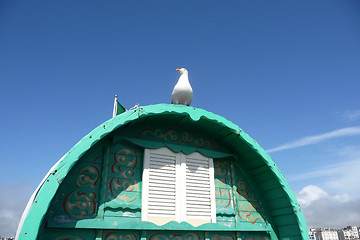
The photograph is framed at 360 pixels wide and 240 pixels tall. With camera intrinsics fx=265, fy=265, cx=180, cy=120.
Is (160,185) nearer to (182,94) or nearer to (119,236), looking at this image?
(119,236)

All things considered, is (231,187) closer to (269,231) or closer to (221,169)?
(221,169)

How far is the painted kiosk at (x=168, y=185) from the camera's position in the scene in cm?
386

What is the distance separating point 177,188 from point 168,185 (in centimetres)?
17

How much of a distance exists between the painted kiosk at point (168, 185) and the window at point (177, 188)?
0.02 meters

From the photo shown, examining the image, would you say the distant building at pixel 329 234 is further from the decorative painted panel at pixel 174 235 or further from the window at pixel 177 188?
the decorative painted panel at pixel 174 235

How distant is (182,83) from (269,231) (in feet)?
10.9

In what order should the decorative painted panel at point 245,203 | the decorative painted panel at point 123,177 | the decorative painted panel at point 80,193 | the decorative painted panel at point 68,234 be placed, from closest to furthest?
1. the decorative painted panel at point 68,234
2. the decorative painted panel at point 80,193
3. the decorative painted panel at point 123,177
4. the decorative painted panel at point 245,203

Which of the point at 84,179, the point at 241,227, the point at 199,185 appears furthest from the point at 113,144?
the point at 241,227

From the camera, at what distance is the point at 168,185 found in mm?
4617

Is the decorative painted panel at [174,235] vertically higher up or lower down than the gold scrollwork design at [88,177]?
lower down

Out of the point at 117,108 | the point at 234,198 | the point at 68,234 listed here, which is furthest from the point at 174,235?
the point at 117,108

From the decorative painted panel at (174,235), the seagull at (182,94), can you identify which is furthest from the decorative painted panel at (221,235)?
the seagull at (182,94)

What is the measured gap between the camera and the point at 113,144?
176 inches

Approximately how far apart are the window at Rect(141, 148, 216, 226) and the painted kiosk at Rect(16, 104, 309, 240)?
0.02 m
